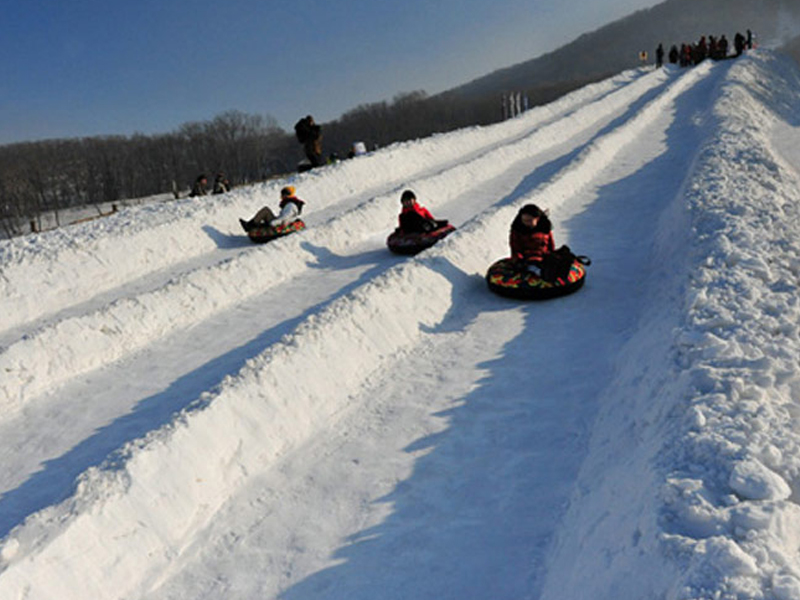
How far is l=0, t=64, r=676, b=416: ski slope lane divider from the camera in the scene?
838cm

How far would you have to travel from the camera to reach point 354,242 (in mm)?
14750

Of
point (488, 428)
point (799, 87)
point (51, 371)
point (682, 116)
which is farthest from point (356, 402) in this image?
point (799, 87)

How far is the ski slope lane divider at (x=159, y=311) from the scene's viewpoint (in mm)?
8375

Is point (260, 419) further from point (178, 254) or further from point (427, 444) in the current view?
point (178, 254)

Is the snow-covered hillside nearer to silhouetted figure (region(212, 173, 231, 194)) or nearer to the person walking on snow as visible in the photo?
the person walking on snow

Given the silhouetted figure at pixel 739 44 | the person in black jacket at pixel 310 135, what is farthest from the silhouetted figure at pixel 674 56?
the person in black jacket at pixel 310 135

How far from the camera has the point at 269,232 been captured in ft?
48.9

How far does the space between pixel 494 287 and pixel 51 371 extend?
7015 mm

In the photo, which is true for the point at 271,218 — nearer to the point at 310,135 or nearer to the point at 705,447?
the point at 310,135

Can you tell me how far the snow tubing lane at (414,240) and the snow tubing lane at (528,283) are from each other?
2914 mm

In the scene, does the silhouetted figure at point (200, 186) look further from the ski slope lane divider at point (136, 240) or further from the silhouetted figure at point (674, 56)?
the silhouetted figure at point (674, 56)

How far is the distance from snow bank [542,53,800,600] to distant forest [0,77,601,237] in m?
85.5

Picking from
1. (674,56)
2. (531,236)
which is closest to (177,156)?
(674,56)

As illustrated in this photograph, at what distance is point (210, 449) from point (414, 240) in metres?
7.60
